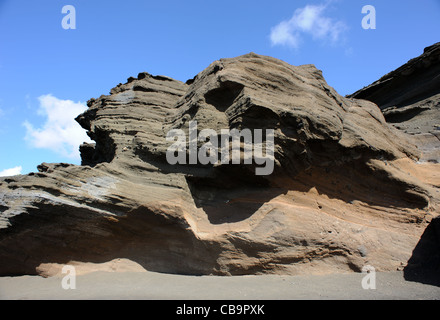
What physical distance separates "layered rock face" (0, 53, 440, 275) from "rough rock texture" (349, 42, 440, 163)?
178 centimetres

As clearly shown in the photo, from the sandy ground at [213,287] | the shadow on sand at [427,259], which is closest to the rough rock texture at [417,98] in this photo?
the shadow on sand at [427,259]

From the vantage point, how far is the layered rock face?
5.33 metres

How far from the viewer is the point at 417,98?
10.1 m

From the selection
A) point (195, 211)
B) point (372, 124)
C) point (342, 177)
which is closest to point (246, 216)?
point (195, 211)

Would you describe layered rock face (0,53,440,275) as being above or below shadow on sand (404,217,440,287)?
above

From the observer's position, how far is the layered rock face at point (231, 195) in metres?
5.33

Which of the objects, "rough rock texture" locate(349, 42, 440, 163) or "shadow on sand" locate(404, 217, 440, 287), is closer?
"shadow on sand" locate(404, 217, 440, 287)

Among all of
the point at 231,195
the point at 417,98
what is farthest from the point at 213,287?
the point at 417,98

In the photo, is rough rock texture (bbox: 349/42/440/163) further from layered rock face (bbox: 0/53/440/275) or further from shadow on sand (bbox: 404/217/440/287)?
shadow on sand (bbox: 404/217/440/287)

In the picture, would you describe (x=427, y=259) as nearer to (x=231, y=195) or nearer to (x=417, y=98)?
(x=231, y=195)

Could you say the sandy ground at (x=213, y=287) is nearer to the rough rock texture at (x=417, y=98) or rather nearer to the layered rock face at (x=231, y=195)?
the layered rock face at (x=231, y=195)

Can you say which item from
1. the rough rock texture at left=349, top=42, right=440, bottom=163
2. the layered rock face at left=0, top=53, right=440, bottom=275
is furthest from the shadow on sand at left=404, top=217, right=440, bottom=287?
the rough rock texture at left=349, top=42, right=440, bottom=163

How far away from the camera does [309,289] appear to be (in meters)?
4.82

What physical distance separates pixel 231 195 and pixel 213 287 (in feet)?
6.04
